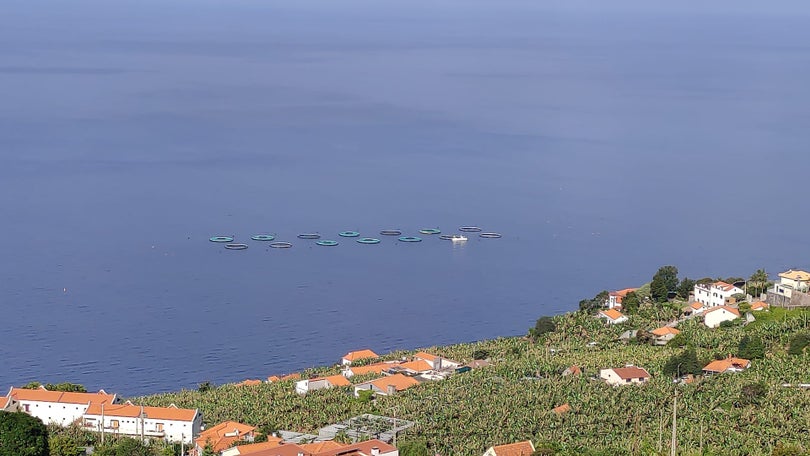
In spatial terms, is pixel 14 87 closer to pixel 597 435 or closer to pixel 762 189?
pixel 762 189

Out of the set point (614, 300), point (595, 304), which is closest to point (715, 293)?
point (614, 300)

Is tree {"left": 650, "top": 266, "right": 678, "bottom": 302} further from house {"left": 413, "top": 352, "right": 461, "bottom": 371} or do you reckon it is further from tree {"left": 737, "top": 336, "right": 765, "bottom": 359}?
house {"left": 413, "top": 352, "right": 461, "bottom": 371}

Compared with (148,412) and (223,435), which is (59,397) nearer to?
(148,412)

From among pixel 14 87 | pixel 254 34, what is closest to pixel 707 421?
pixel 14 87

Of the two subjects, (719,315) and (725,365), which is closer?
(725,365)

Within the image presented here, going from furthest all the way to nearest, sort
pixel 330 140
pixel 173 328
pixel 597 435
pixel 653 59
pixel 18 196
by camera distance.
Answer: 1. pixel 653 59
2. pixel 330 140
3. pixel 18 196
4. pixel 173 328
5. pixel 597 435

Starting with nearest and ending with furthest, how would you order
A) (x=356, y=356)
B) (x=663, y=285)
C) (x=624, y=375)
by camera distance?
(x=624, y=375)
(x=356, y=356)
(x=663, y=285)

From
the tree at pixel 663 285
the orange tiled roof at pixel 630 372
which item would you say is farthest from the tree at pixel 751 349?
the tree at pixel 663 285
